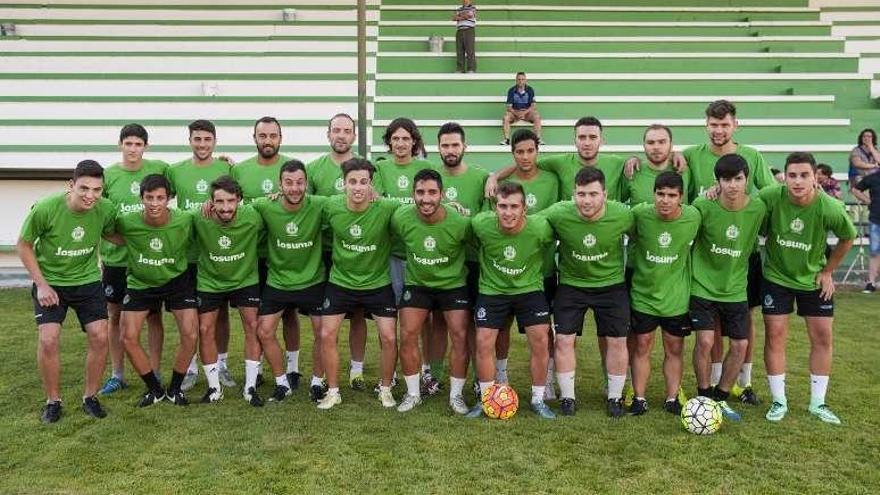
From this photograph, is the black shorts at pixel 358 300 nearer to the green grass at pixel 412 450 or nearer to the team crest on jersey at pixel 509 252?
the green grass at pixel 412 450

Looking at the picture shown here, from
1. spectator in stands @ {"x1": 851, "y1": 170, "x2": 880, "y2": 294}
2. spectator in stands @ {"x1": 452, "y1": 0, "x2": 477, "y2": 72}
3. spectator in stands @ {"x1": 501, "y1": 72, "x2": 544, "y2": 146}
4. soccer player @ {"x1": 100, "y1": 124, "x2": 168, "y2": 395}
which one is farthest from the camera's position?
spectator in stands @ {"x1": 452, "y1": 0, "x2": 477, "y2": 72}

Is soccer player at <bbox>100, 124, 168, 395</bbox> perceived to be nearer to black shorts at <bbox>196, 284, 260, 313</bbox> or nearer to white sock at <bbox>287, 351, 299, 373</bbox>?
black shorts at <bbox>196, 284, 260, 313</bbox>

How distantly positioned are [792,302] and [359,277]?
291 cm

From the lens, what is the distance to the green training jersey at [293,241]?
17.2 ft

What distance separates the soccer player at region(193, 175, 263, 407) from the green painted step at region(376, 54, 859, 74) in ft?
34.8

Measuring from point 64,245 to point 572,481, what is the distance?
349 centimetres

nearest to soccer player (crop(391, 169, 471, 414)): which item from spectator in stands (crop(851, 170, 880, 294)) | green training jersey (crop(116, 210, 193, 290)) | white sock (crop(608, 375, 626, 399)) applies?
white sock (crop(608, 375, 626, 399))

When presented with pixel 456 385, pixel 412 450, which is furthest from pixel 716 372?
pixel 412 450

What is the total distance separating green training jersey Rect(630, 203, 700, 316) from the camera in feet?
15.9

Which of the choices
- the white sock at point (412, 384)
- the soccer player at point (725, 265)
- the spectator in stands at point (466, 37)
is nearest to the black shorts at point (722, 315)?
the soccer player at point (725, 265)

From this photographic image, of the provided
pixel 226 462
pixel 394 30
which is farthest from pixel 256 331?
pixel 394 30

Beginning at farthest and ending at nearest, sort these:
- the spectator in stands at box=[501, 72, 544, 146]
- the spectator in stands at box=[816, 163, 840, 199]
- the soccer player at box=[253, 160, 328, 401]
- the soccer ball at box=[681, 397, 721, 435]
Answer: the spectator in stands at box=[501, 72, 544, 146] < the spectator in stands at box=[816, 163, 840, 199] < the soccer player at box=[253, 160, 328, 401] < the soccer ball at box=[681, 397, 721, 435]

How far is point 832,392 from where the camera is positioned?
5555mm

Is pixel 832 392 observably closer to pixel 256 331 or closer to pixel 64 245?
pixel 256 331
